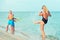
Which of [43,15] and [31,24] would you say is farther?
→ [31,24]

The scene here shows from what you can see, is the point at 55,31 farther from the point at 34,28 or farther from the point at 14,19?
the point at 14,19

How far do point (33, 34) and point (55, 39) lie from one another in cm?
54

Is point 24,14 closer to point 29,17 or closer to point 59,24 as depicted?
point 29,17

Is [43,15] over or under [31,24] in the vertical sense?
over

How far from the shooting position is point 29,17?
5848 mm

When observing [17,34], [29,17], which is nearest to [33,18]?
[29,17]

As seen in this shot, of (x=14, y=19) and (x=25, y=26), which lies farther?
(x=25, y=26)

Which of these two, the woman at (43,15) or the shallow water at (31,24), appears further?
the shallow water at (31,24)

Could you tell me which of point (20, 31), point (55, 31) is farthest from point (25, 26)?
point (55, 31)

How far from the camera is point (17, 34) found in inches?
226

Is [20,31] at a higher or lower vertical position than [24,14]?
lower

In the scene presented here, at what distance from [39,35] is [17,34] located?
0.52 m

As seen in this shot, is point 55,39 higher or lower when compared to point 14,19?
lower

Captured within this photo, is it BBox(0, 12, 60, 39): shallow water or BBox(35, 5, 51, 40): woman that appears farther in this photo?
BBox(0, 12, 60, 39): shallow water
